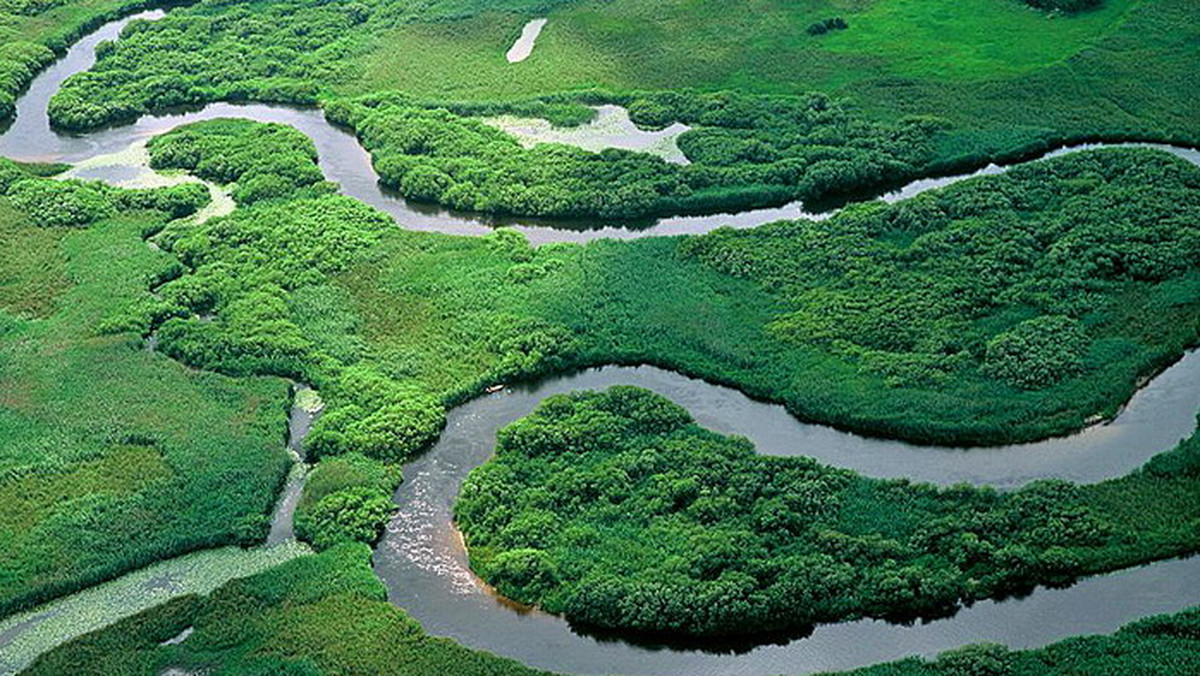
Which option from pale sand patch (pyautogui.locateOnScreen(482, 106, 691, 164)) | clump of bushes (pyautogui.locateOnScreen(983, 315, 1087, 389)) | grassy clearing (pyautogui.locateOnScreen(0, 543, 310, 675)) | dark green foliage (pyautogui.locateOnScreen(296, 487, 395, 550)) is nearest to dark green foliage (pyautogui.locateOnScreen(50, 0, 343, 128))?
pale sand patch (pyautogui.locateOnScreen(482, 106, 691, 164))

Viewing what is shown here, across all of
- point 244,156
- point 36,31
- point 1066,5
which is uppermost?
point 1066,5

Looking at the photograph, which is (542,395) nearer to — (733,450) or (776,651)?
(733,450)

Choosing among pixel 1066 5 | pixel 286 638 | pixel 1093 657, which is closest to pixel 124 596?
pixel 286 638

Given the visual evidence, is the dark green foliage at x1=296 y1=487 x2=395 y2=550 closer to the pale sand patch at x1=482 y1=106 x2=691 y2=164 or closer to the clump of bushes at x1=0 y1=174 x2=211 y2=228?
the clump of bushes at x1=0 y1=174 x2=211 y2=228

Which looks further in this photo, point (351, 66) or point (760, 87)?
point (351, 66)

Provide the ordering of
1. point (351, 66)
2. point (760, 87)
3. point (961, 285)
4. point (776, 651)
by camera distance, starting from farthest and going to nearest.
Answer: point (351, 66) → point (760, 87) → point (961, 285) → point (776, 651)

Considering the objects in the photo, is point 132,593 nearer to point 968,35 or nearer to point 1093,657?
point 1093,657

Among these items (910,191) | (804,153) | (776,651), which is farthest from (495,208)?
(776,651)
